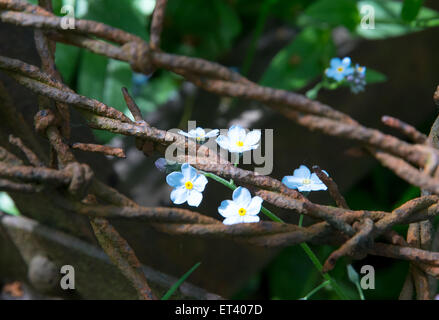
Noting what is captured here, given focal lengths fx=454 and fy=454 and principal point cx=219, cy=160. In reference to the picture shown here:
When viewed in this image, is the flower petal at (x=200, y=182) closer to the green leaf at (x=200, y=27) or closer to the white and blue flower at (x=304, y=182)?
the white and blue flower at (x=304, y=182)

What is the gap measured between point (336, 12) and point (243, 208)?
88 centimetres

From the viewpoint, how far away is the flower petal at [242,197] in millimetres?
515

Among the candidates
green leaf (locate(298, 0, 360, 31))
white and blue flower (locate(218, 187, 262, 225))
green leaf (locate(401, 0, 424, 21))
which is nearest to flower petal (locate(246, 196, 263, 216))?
white and blue flower (locate(218, 187, 262, 225))

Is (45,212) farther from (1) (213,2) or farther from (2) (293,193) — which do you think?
(1) (213,2)

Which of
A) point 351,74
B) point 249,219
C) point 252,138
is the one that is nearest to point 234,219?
point 249,219

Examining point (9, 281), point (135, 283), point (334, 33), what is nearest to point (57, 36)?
point (135, 283)

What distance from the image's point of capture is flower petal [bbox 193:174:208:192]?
0.54 metres

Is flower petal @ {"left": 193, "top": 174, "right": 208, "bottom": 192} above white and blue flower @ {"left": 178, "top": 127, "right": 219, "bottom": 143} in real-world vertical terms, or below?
below

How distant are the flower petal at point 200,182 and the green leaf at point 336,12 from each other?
794 mm

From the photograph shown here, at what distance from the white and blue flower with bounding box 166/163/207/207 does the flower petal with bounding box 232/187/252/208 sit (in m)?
0.04

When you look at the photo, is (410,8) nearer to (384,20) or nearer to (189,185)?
(384,20)

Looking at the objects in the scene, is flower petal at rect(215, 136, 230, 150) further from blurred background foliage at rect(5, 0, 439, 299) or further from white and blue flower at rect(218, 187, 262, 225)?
blurred background foliage at rect(5, 0, 439, 299)
